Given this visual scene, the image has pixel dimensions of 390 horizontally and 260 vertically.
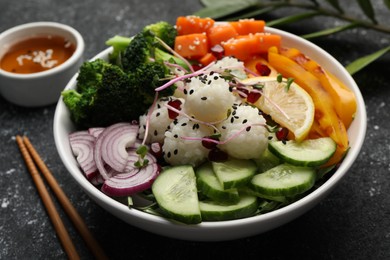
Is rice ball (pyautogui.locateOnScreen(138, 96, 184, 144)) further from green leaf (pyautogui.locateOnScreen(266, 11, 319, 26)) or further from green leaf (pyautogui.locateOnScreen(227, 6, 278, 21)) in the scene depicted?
green leaf (pyautogui.locateOnScreen(227, 6, 278, 21))

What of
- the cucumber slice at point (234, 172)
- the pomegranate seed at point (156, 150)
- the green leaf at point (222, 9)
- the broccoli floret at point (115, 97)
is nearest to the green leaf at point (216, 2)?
the green leaf at point (222, 9)

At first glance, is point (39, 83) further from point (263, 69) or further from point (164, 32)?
point (263, 69)

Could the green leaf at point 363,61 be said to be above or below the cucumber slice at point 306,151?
below

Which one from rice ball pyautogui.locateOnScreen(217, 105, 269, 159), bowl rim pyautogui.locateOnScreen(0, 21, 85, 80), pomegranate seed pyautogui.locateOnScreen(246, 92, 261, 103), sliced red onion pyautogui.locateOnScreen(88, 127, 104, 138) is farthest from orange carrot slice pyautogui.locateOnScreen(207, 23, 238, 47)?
bowl rim pyautogui.locateOnScreen(0, 21, 85, 80)

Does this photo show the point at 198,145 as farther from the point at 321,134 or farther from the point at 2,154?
the point at 2,154

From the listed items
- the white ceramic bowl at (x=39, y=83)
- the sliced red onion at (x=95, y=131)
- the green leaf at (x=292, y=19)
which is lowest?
the white ceramic bowl at (x=39, y=83)

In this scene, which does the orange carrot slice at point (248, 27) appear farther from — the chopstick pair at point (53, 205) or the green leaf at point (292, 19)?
the chopstick pair at point (53, 205)

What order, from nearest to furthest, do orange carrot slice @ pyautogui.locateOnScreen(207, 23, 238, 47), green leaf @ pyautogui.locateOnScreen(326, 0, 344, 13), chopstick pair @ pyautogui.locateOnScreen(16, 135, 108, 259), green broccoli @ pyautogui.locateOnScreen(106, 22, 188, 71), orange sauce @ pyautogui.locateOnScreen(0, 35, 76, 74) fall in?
chopstick pair @ pyautogui.locateOnScreen(16, 135, 108, 259)
green broccoli @ pyautogui.locateOnScreen(106, 22, 188, 71)
orange carrot slice @ pyautogui.locateOnScreen(207, 23, 238, 47)
orange sauce @ pyautogui.locateOnScreen(0, 35, 76, 74)
green leaf @ pyautogui.locateOnScreen(326, 0, 344, 13)

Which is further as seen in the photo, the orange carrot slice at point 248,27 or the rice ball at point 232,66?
the orange carrot slice at point 248,27
